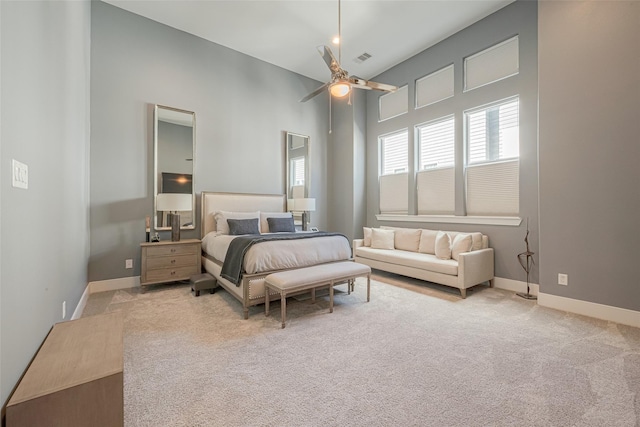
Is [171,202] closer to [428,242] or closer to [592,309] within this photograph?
[428,242]

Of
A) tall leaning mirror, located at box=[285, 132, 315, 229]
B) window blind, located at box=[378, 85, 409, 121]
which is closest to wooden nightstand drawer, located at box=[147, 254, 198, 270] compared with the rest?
tall leaning mirror, located at box=[285, 132, 315, 229]

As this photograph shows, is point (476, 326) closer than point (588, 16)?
Yes

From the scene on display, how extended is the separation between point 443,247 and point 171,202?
13.4 ft

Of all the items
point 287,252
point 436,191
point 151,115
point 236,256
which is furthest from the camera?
point 436,191

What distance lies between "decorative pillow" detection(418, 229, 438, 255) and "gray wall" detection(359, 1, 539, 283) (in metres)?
0.28

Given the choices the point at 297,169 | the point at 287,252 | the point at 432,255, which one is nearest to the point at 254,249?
the point at 287,252

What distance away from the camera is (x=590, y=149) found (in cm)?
285

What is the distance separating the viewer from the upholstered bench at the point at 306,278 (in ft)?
8.80

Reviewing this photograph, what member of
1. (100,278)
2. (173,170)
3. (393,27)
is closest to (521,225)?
(393,27)

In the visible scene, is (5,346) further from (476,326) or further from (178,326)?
(476,326)

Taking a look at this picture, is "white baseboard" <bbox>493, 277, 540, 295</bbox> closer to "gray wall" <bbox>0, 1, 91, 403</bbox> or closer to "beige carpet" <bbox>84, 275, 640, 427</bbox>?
"beige carpet" <bbox>84, 275, 640, 427</bbox>

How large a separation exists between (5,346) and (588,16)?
206 inches

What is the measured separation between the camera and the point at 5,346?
1.06 m

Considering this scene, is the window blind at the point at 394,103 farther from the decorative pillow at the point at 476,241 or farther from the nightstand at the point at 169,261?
the nightstand at the point at 169,261
